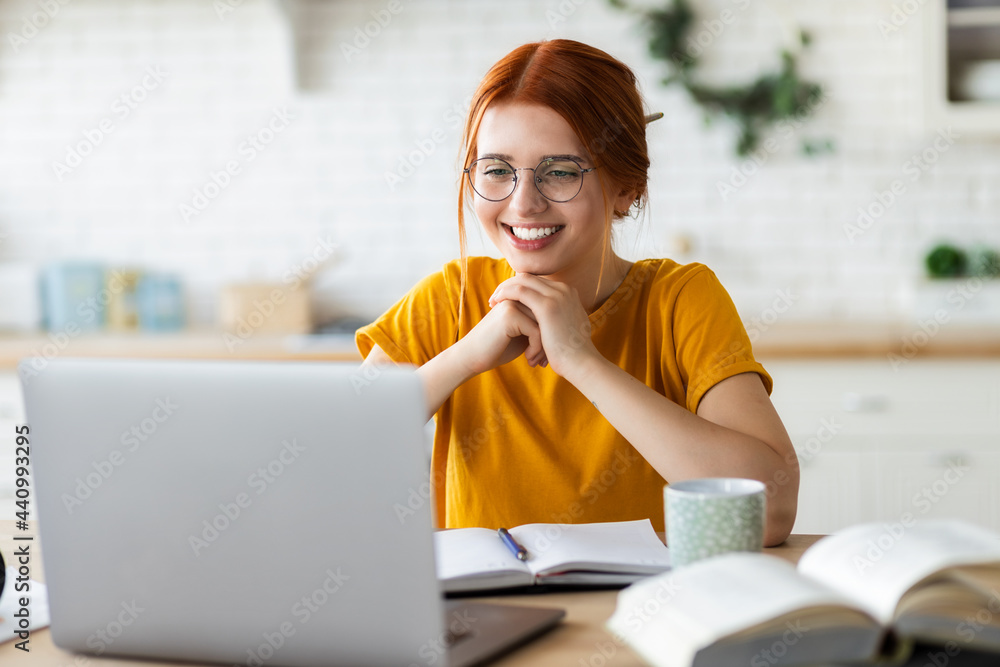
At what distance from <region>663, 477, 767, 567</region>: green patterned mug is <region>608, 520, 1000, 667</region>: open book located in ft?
0.25

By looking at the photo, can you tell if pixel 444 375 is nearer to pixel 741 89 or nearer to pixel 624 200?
pixel 624 200

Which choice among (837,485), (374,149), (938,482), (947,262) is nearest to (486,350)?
(837,485)

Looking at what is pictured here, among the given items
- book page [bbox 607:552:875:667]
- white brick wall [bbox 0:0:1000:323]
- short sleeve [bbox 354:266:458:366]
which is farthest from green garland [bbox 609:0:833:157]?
book page [bbox 607:552:875:667]

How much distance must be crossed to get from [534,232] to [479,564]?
1.91 feet

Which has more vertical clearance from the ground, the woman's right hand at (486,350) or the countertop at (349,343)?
the woman's right hand at (486,350)

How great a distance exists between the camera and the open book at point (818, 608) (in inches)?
27.2

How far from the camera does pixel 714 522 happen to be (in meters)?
0.87

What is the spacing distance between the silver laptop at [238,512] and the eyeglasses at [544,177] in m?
0.72

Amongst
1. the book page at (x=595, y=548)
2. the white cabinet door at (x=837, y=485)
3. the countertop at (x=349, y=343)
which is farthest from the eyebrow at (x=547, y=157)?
the white cabinet door at (x=837, y=485)

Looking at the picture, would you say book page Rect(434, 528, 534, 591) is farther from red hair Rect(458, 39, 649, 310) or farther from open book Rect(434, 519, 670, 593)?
red hair Rect(458, 39, 649, 310)

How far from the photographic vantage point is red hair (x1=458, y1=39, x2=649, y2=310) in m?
1.37

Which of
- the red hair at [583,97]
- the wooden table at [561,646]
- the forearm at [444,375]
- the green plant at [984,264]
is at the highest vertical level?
the red hair at [583,97]

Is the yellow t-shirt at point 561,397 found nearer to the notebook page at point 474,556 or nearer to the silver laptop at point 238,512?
the notebook page at point 474,556

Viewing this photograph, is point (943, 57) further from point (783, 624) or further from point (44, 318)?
point (44, 318)
